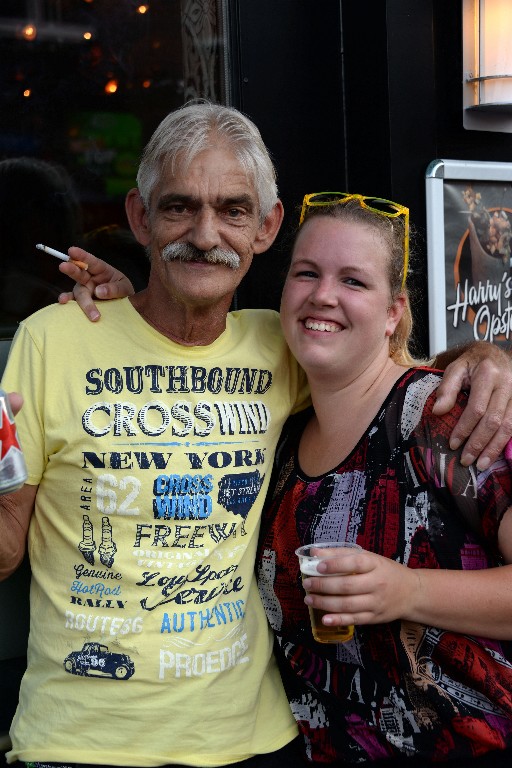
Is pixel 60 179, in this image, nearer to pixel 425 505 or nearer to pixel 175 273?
pixel 175 273

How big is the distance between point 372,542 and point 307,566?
1.01ft

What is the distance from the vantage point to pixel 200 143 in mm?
2424

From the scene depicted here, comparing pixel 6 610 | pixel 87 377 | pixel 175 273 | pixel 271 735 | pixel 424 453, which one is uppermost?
pixel 175 273

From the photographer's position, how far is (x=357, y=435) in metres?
2.38

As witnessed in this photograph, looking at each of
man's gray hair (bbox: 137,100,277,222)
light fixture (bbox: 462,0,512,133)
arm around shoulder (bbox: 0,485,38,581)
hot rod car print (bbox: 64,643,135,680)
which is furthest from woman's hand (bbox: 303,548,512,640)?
light fixture (bbox: 462,0,512,133)

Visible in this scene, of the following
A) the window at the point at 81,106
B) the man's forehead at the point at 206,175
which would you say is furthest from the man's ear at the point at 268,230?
the window at the point at 81,106

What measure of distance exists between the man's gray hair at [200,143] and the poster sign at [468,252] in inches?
44.4

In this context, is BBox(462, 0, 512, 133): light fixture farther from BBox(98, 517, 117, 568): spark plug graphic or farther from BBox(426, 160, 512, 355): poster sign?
BBox(98, 517, 117, 568): spark plug graphic

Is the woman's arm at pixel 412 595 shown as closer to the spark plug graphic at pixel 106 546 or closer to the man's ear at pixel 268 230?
the spark plug graphic at pixel 106 546

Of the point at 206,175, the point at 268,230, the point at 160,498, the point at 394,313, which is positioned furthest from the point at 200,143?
the point at 160,498

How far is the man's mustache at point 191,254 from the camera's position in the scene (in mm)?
2414

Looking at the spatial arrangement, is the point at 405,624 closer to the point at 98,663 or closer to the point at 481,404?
the point at 481,404

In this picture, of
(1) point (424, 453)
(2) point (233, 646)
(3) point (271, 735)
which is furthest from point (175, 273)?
(3) point (271, 735)

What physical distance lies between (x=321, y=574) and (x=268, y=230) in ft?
3.64
